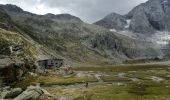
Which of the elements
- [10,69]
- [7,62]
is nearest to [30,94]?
[10,69]

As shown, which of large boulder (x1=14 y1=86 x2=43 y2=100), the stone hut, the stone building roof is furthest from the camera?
the stone building roof

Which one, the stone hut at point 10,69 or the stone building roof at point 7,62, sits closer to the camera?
the stone hut at point 10,69

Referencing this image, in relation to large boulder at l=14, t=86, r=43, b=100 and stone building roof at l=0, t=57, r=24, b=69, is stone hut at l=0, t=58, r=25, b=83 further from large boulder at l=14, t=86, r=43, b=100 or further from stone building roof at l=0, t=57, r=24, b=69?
large boulder at l=14, t=86, r=43, b=100

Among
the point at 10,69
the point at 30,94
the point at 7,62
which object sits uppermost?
the point at 7,62

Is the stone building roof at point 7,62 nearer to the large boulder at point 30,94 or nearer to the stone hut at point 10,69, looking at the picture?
the stone hut at point 10,69

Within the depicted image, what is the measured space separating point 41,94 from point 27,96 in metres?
9.52

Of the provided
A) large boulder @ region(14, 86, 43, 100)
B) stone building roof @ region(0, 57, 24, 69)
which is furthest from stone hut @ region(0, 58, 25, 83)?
large boulder @ region(14, 86, 43, 100)

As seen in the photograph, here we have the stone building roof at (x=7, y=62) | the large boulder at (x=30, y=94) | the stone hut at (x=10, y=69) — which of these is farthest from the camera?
the stone building roof at (x=7, y=62)

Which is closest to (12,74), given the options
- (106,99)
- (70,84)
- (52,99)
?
(70,84)

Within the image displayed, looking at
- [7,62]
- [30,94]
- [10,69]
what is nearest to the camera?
[30,94]

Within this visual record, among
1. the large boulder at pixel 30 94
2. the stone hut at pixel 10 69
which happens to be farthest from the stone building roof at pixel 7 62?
the large boulder at pixel 30 94

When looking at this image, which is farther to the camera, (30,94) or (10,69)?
(10,69)

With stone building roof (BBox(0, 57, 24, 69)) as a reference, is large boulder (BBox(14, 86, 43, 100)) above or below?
below

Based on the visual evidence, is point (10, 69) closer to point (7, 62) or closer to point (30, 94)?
point (7, 62)
